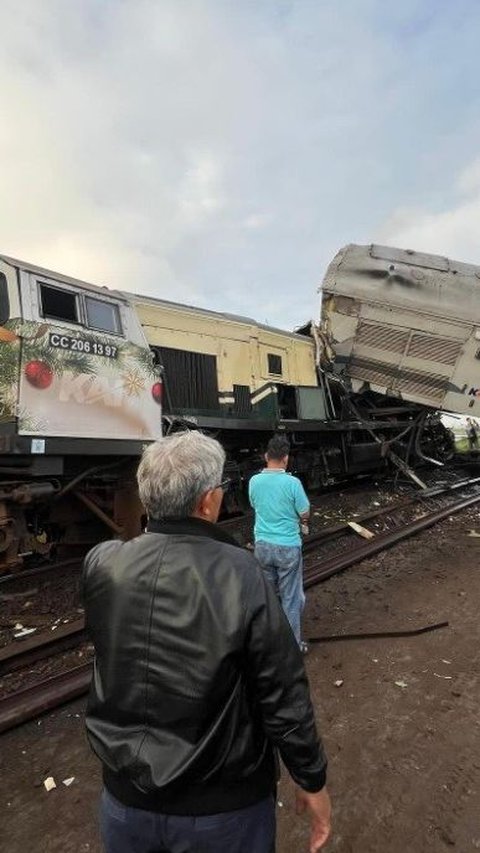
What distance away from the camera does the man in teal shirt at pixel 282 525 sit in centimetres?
415

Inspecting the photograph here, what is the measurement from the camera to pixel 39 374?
18.8ft

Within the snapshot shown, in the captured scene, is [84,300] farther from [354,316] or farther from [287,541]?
[354,316]

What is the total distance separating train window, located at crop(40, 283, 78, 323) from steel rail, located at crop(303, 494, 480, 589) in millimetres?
4045

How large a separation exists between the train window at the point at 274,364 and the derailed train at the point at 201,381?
4cm

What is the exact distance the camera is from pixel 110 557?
1.59 meters

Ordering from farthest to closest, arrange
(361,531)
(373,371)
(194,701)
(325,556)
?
(373,371), (361,531), (325,556), (194,701)

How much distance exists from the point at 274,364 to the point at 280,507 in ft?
18.7

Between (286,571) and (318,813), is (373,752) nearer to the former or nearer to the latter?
(286,571)

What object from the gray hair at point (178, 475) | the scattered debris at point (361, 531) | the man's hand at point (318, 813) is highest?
the gray hair at point (178, 475)

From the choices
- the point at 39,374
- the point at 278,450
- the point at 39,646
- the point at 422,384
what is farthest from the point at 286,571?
the point at 422,384

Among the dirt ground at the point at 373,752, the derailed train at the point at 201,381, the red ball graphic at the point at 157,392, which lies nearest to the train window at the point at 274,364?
the derailed train at the point at 201,381

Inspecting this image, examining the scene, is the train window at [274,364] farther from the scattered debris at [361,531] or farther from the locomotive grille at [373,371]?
the scattered debris at [361,531]

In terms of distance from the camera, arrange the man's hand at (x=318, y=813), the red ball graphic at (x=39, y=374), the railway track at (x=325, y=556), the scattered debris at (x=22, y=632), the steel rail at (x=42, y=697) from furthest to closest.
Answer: the red ball graphic at (x=39, y=374) < the scattered debris at (x=22, y=632) < the railway track at (x=325, y=556) < the steel rail at (x=42, y=697) < the man's hand at (x=318, y=813)

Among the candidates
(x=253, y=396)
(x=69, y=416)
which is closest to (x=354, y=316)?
(x=253, y=396)
